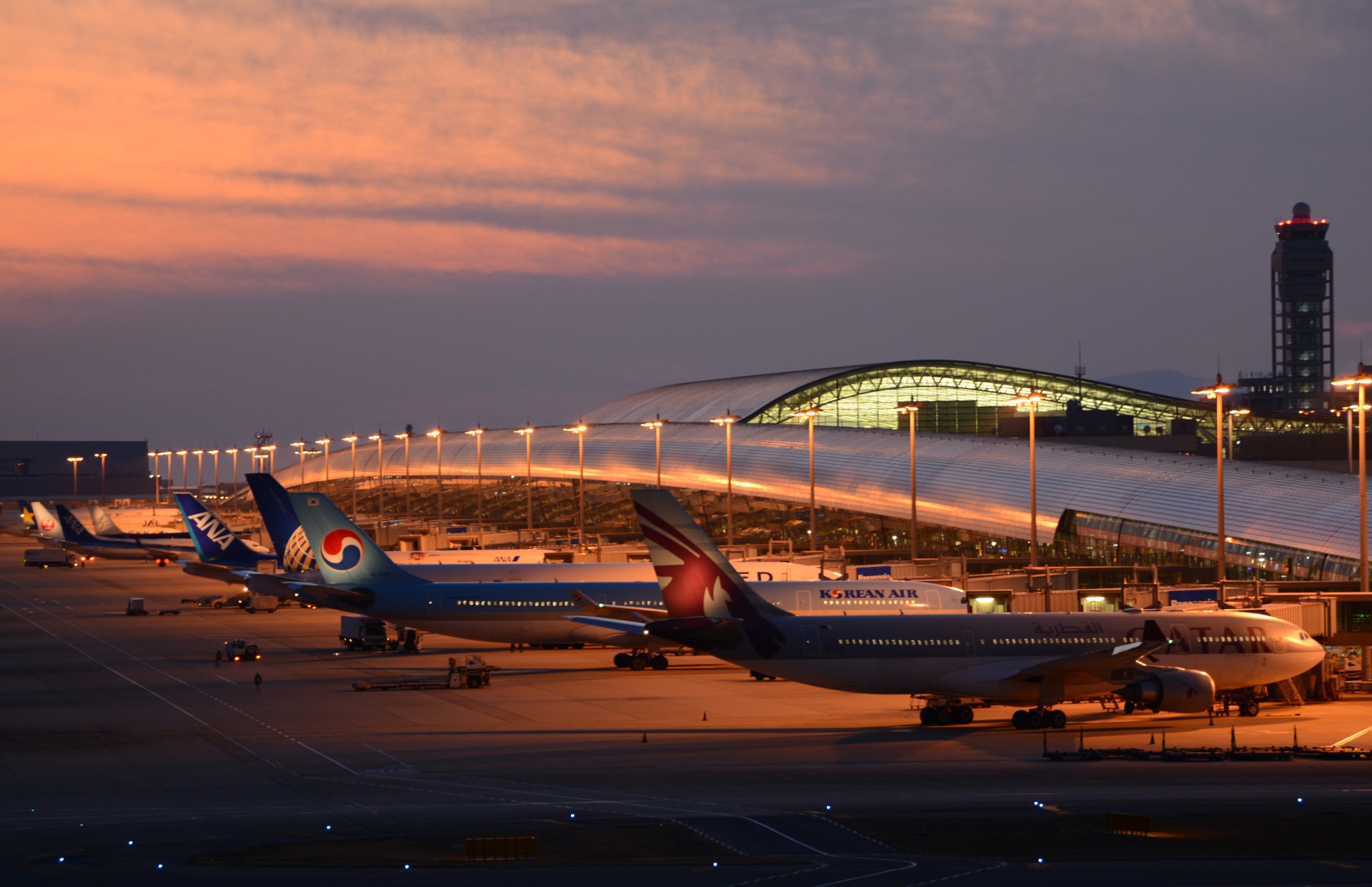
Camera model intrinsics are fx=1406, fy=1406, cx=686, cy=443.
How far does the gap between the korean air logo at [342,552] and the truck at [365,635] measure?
4.89 meters

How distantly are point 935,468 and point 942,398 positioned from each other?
49.6 metres

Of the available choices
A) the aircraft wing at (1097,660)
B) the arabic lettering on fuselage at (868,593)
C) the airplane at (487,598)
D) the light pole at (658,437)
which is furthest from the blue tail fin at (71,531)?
the aircraft wing at (1097,660)

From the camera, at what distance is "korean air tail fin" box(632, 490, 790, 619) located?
37938 millimetres

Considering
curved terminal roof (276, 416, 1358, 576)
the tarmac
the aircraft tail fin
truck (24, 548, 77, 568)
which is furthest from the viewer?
the aircraft tail fin

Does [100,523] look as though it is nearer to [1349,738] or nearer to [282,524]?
[282,524]

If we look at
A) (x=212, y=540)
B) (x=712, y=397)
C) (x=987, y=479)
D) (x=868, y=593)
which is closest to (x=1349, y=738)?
(x=868, y=593)

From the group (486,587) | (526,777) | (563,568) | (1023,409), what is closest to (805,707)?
(526,777)

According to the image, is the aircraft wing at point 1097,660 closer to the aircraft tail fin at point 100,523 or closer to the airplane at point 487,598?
the airplane at point 487,598

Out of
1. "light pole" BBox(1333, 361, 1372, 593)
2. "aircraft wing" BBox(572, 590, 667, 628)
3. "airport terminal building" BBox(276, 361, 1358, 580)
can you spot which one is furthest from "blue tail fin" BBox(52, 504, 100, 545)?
"light pole" BBox(1333, 361, 1372, 593)

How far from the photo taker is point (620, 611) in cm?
5516

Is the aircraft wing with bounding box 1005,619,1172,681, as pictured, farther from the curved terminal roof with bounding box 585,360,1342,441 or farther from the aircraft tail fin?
the aircraft tail fin

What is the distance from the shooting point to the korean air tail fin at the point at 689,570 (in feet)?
124

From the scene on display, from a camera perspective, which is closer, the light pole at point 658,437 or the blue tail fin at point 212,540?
the blue tail fin at point 212,540

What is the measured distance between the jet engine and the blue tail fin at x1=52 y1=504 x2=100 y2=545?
327 ft
